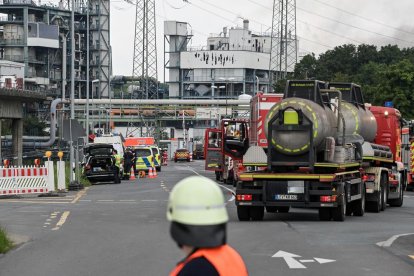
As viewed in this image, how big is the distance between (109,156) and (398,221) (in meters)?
30.0

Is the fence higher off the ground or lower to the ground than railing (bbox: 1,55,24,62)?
lower

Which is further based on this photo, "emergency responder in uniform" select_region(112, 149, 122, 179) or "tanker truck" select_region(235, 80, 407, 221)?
"emergency responder in uniform" select_region(112, 149, 122, 179)

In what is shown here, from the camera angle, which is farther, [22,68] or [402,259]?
[22,68]

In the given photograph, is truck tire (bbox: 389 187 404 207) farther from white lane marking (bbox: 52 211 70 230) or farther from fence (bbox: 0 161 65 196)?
fence (bbox: 0 161 65 196)

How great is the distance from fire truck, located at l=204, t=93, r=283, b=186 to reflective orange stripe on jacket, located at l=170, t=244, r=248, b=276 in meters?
19.8

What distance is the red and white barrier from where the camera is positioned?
38.3 metres

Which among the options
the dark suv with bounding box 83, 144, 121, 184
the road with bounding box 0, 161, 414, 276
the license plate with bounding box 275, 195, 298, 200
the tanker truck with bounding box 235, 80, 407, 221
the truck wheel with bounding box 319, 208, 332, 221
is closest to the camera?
the road with bounding box 0, 161, 414, 276

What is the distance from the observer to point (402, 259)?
52.2ft

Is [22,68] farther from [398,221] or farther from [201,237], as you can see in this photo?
[201,237]

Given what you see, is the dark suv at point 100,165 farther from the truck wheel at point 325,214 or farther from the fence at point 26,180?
the truck wheel at point 325,214

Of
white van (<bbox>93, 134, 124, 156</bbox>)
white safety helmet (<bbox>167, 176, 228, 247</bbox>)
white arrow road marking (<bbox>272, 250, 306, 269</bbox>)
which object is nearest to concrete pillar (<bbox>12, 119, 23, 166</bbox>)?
white van (<bbox>93, 134, 124, 156</bbox>)

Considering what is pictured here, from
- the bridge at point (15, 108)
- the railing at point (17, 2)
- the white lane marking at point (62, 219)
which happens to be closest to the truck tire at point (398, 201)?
the white lane marking at point (62, 219)

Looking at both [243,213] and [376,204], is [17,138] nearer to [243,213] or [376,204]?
[376,204]

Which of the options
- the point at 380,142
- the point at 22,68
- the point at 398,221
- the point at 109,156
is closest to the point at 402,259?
the point at 398,221
